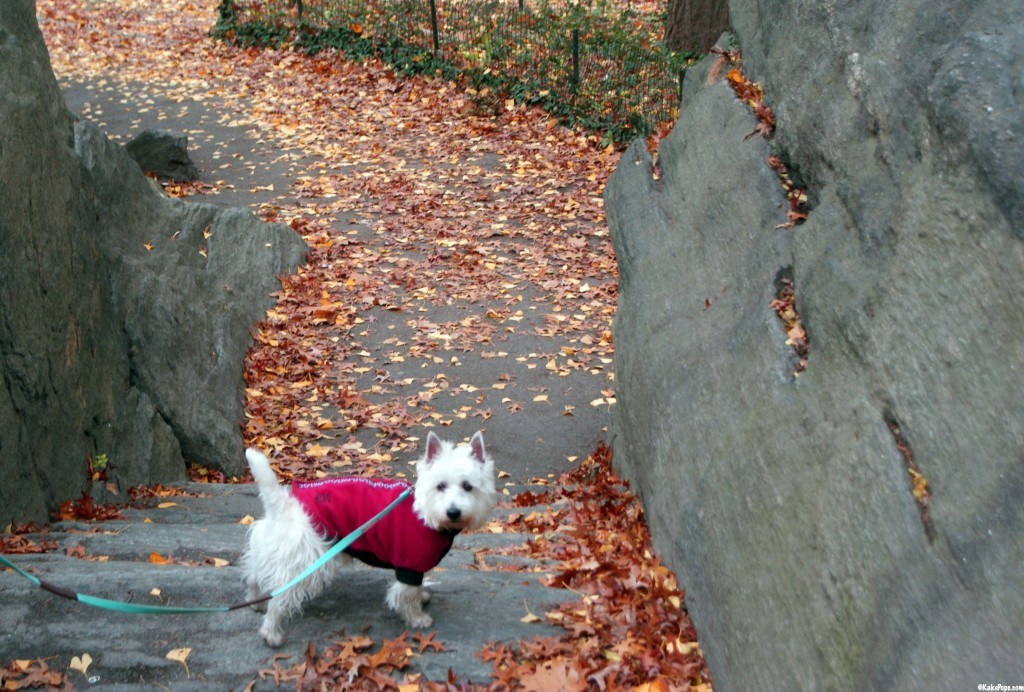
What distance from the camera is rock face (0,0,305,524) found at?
650cm

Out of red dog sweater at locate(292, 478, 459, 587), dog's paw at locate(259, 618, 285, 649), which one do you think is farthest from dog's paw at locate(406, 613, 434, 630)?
dog's paw at locate(259, 618, 285, 649)

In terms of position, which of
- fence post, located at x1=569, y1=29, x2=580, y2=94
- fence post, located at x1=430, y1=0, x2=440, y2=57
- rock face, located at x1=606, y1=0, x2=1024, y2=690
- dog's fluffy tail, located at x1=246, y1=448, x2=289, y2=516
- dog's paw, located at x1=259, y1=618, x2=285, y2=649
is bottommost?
dog's paw, located at x1=259, y1=618, x2=285, y2=649

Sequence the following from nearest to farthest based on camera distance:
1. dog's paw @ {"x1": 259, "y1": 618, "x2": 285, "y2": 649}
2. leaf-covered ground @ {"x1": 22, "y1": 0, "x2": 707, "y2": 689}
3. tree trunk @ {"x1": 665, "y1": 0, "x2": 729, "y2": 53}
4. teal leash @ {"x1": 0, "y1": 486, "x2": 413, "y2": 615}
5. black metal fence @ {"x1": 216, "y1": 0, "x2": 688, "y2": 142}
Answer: teal leash @ {"x1": 0, "y1": 486, "x2": 413, "y2": 615} → dog's paw @ {"x1": 259, "y1": 618, "x2": 285, "y2": 649} → leaf-covered ground @ {"x1": 22, "y1": 0, "x2": 707, "y2": 689} → black metal fence @ {"x1": 216, "y1": 0, "x2": 688, "y2": 142} → tree trunk @ {"x1": 665, "y1": 0, "x2": 729, "y2": 53}

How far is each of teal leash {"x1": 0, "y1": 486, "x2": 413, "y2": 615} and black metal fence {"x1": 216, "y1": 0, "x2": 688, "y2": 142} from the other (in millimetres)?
13284

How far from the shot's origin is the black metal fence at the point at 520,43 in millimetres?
17609

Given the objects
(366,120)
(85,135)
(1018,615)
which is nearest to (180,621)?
(1018,615)

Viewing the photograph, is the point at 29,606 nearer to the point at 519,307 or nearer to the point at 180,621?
the point at 180,621

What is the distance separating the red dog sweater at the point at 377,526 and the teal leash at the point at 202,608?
52mm

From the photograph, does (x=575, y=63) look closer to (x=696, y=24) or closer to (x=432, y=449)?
(x=696, y=24)

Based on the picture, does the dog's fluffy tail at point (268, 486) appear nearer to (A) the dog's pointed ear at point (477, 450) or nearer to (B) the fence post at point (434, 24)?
(A) the dog's pointed ear at point (477, 450)

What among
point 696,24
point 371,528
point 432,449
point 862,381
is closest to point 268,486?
point 371,528

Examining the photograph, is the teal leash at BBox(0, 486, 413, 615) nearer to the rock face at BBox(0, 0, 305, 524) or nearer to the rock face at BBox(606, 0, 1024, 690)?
the rock face at BBox(606, 0, 1024, 690)

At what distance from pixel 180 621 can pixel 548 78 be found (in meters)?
15.6

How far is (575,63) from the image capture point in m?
18.4
